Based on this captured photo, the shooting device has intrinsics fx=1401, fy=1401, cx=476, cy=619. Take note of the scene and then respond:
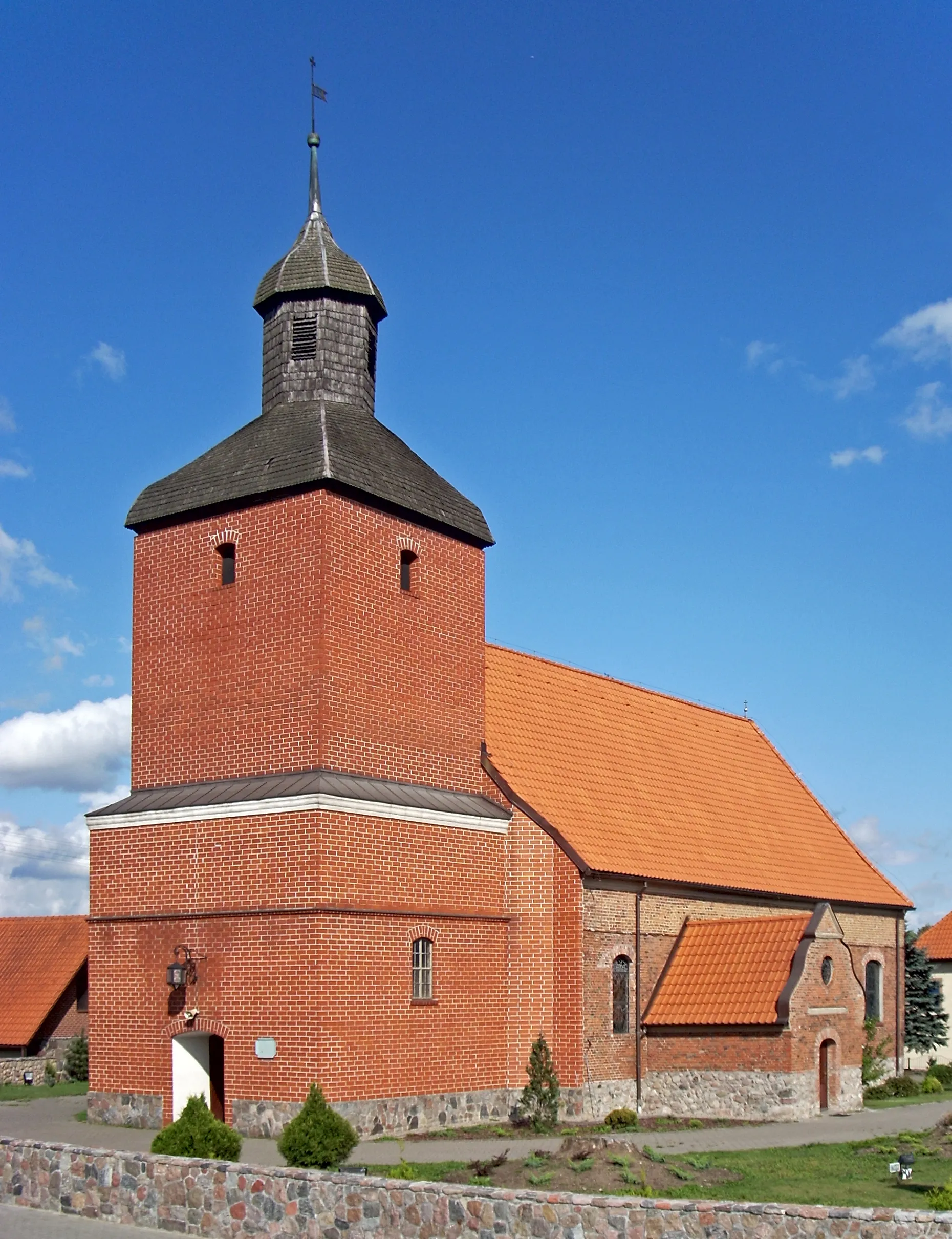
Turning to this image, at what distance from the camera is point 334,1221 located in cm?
1337

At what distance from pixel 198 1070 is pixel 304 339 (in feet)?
41.8

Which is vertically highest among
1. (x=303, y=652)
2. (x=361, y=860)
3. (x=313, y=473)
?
(x=313, y=473)

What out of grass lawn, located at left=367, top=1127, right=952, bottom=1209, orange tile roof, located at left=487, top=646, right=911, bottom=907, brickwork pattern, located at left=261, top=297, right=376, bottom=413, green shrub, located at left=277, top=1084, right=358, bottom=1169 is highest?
brickwork pattern, located at left=261, top=297, right=376, bottom=413

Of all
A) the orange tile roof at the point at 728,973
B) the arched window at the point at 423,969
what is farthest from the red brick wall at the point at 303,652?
the orange tile roof at the point at 728,973

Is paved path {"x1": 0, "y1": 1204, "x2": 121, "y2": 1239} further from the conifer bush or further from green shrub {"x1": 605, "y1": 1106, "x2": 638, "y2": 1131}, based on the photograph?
green shrub {"x1": 605, "y1": 1106, "x2": 638, "y2": 1131}

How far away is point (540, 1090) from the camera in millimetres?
23547

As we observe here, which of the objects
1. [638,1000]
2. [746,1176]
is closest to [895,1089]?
[638,1000]

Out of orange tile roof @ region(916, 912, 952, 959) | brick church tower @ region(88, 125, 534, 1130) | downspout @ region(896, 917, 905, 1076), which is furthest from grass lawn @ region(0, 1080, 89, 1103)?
orange tile roof @ region(916, 912, 952, 959)

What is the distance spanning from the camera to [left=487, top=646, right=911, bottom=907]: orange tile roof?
26906 millimetres

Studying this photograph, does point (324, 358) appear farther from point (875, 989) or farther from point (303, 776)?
point (875, 989)

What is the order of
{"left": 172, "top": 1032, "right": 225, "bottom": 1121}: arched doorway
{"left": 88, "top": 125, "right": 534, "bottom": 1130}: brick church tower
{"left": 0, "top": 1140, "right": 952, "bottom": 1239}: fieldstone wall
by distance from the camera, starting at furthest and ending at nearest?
{"left": 172, "top": 1032, "right": 225, "bottom": 1121}: arched doorway
{"left": 88, "top": 125, "right": 534, "bottom": 1130}: brick church tower
{"left": 0, "top": 1140, "right": 952, "bottom": 1239}: fieldstone wall

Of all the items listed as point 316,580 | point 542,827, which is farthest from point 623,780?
point 316,580

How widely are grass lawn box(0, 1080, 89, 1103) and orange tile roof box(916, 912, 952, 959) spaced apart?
2725cm

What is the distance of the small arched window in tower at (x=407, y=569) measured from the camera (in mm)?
24281
